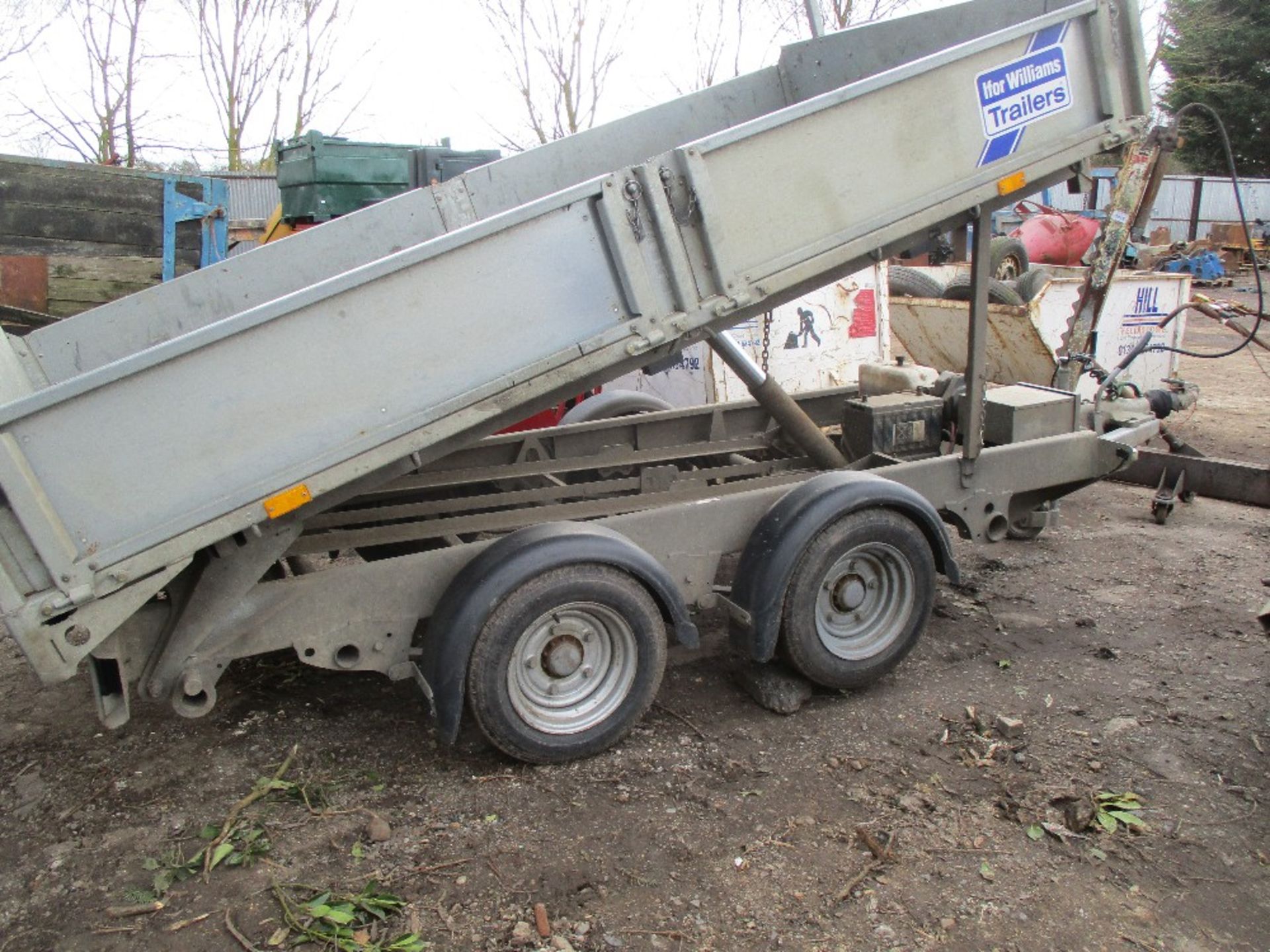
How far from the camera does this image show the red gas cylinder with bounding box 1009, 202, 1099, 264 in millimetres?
15750

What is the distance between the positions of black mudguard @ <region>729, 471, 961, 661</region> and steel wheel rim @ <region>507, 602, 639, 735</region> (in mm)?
496

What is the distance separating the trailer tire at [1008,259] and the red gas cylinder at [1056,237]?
5.77 feet

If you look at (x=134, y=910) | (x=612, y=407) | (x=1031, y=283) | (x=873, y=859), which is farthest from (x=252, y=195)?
(x=873, y=859)

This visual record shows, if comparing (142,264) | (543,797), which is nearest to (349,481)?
(543,797)

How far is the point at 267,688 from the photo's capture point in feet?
13.9

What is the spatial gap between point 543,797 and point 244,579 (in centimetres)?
123

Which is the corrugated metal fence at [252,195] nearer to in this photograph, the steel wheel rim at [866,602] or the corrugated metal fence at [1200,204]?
the steel wheel rim at [866,602]

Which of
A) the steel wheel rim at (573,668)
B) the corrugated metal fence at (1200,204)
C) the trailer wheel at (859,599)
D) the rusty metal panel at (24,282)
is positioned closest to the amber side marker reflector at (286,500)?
the steel wheel rim at (573,668)

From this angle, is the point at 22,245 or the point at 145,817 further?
the point at 22,245

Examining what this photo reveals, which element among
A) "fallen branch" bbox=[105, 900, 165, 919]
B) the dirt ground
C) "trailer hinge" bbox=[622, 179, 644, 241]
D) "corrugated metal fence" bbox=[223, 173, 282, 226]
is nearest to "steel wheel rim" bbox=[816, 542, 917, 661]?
the dirt ground

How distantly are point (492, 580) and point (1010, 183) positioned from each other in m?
2.47

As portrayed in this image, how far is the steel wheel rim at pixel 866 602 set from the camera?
4062 mm

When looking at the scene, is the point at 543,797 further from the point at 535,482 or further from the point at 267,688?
the point at 535,482

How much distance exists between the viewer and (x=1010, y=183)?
3889mm
